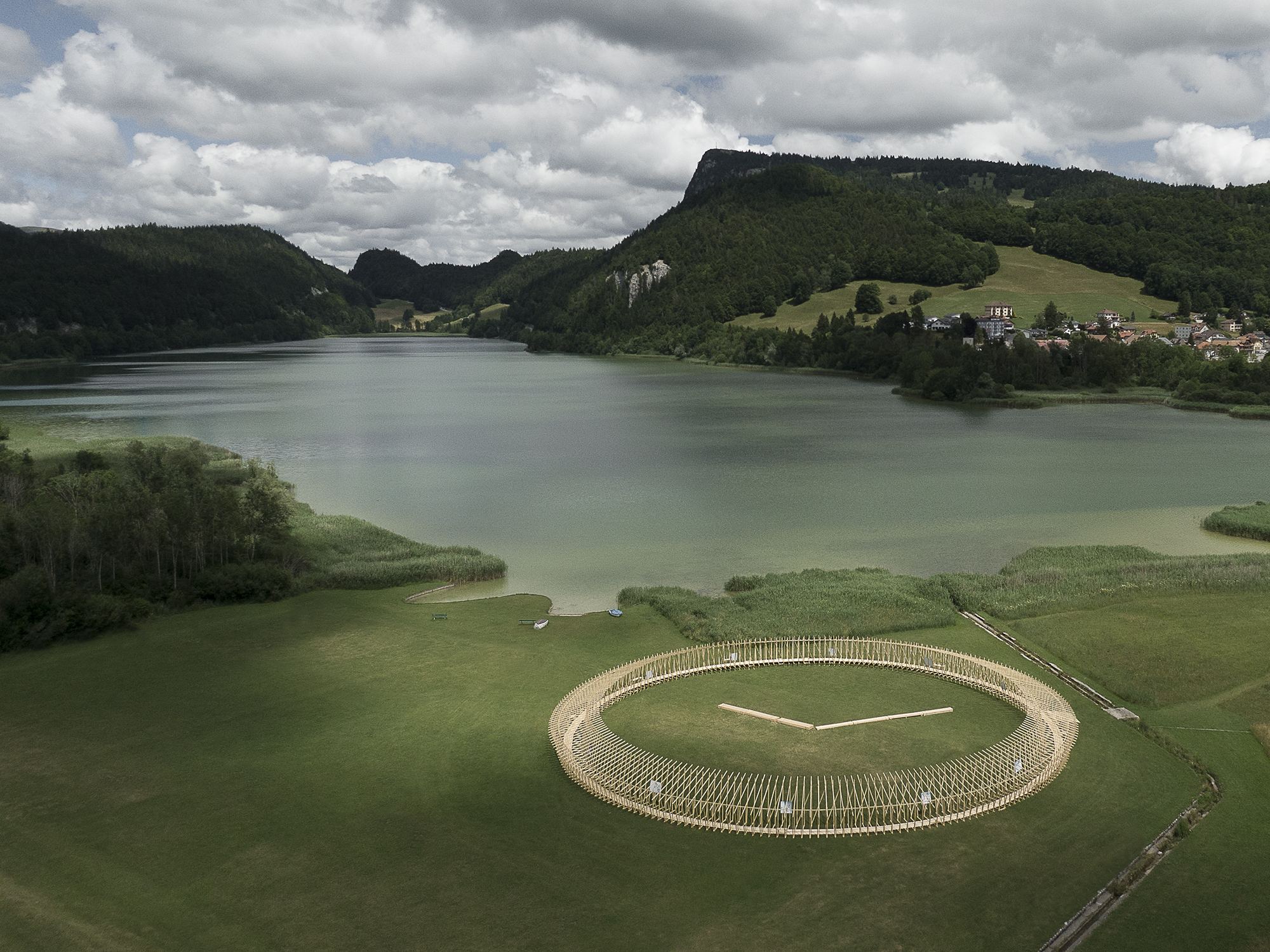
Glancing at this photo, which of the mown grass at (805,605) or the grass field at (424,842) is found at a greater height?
the mown grass at (805,605)

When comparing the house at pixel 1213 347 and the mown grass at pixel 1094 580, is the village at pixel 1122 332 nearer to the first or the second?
the house at pixel 1213 347

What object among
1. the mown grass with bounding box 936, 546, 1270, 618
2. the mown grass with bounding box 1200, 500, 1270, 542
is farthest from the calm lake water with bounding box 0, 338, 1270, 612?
the mown grass with bounding box 936, 546, 1270, 618

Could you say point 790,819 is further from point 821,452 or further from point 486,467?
point 821,452

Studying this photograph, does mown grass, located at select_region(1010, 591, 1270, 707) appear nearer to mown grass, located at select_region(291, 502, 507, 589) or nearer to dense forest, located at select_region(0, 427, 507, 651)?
mown grass, located at select_region(291, 502, 507, 589)

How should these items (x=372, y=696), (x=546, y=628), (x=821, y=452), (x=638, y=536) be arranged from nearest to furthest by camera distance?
(x=372, y=696) < (x=546, y=628) < (x=638, y=536) < (x=821, y=452)

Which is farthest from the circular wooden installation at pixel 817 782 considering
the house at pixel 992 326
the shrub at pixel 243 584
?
the house at pixel 992 326

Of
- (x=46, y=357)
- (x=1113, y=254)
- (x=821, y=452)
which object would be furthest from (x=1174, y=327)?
(x=46, y=357)

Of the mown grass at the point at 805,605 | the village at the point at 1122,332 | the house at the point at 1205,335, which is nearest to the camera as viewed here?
the mown grass at the point at 805,605
